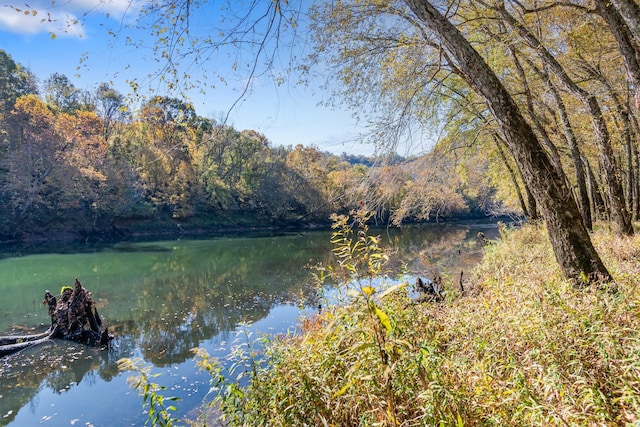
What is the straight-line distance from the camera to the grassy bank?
2.24 metres

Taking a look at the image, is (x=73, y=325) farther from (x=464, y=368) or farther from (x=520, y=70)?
(x=520, y=70)

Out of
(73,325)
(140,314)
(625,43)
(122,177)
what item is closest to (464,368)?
(625,43)

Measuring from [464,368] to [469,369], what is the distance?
0.12m

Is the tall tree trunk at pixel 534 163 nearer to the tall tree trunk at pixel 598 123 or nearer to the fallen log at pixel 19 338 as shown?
the tall tree trunk at pixel 598 123

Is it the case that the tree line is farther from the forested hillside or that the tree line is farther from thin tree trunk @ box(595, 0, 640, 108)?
the forested hillside

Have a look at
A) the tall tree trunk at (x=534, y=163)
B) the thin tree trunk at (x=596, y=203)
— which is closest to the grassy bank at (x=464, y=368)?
the tall tree trunk at (x=534, y=163)

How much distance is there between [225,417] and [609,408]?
8.91ft

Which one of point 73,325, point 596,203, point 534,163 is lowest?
point 73,325

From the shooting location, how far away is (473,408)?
2.31 metres

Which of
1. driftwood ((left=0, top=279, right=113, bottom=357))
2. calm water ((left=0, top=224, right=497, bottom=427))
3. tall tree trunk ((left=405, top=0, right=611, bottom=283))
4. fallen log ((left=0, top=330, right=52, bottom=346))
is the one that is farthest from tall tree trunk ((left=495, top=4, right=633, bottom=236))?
fallen log ((left=0, top=330, right=52, bottom=346))

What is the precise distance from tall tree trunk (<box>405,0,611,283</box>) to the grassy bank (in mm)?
441

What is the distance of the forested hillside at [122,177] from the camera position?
28.5m

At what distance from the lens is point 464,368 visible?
2.73 meters

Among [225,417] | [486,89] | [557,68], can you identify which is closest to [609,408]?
[225,417]
